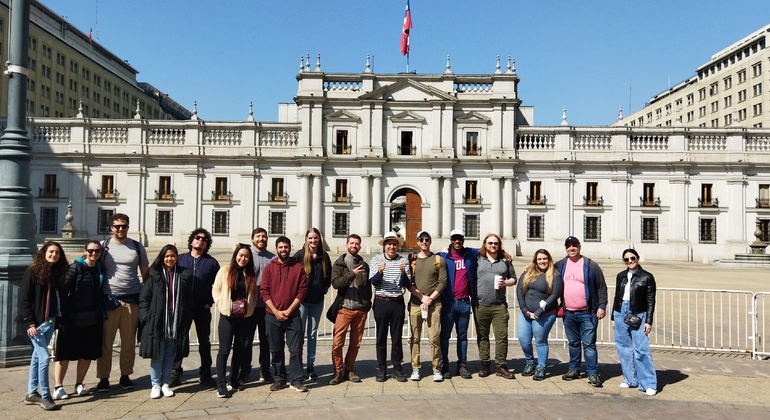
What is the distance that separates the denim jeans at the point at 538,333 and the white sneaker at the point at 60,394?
5.56 meters

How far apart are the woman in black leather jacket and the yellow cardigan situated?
4646mm

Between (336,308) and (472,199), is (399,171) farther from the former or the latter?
(336,308)

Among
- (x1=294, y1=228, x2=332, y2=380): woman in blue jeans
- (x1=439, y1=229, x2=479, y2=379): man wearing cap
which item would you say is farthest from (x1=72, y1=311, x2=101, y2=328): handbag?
(x1=439, y1=229, x2=479, y2=379): man wearing cap

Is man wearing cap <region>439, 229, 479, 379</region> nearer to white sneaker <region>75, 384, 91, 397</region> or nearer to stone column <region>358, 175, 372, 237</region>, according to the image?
white sneaker <region>75, 384, 91, 397</region>

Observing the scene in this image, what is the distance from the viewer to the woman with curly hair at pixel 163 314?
20.3 feet

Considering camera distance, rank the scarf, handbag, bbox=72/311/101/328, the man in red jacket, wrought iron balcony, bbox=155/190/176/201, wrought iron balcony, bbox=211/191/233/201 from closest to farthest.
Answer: handbag, bbox=72/311/101/328, the scarf, the man in red jacket, wrought iron balcony, bbox=155/190/176/201, wrought iron balcony, bbox=211/191/233/201

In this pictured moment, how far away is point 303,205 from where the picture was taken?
36906 mm

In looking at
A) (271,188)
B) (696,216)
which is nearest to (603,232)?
(696,216)

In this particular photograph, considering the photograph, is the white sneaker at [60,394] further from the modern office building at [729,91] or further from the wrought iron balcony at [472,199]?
the modern office building at [729,91]

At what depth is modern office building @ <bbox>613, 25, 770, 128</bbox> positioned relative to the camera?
58.6 metres

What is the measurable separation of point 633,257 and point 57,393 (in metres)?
7.00

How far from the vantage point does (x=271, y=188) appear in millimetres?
37594

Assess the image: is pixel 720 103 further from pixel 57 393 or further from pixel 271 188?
pixel 57 393

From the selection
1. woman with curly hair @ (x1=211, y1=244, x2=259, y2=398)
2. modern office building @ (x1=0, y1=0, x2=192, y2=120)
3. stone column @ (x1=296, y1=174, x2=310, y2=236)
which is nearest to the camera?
woman with curly hair @ (x1=211, y1=244, x2=259, y2=398)
